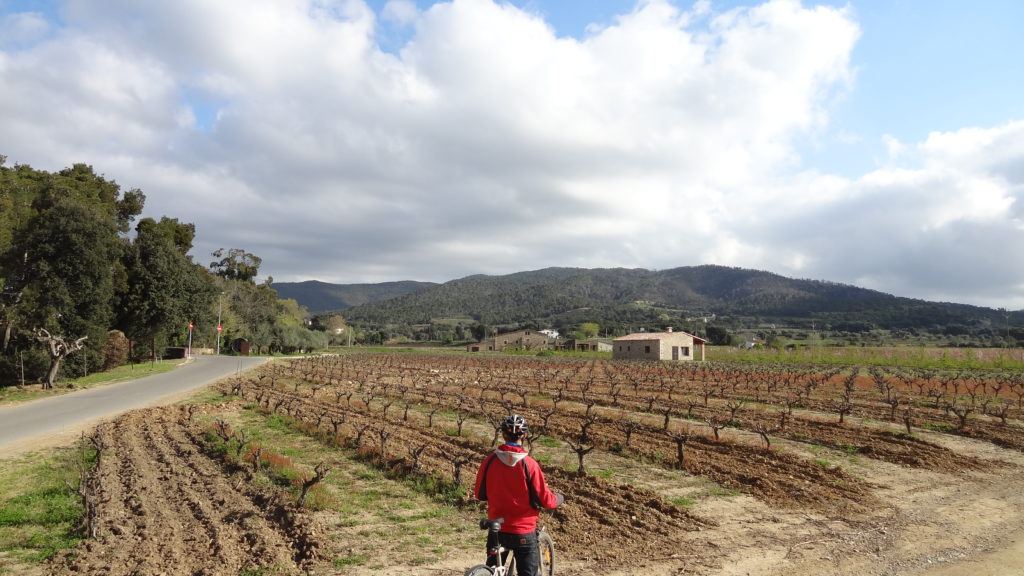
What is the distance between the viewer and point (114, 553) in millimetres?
7012

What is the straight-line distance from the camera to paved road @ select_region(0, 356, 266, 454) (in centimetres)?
1566

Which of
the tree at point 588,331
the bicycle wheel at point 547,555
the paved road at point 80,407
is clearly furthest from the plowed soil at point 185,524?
the tree at point 588,331

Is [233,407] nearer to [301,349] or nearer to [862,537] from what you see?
[862,537]

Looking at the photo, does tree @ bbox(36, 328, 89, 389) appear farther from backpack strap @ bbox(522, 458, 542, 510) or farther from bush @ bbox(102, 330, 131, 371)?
backpack strap @ bbox(522, 458, 542, 510)

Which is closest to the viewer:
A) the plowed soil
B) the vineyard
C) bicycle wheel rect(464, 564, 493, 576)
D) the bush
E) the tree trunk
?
bicycle wheel rect(464, 564, 493, 576)

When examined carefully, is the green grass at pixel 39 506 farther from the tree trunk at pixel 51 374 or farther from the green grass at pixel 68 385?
the tree trunk at pixel 51 374

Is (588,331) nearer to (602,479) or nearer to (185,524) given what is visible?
(602,479)

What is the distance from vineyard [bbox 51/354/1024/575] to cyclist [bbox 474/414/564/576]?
7.93 ft

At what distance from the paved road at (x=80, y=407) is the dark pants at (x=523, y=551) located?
14.7 meters

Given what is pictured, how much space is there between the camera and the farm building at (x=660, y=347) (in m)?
60.3

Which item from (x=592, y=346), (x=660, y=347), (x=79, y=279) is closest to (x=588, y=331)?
(x=592, y=346)

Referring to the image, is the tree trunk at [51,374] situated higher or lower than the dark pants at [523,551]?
lower

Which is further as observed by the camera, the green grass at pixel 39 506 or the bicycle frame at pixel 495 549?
the green grass at pixel 39 506

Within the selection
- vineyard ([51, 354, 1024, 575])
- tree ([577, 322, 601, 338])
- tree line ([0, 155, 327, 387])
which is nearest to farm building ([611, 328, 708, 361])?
vineyard ([51, 354, 1024, 575])
